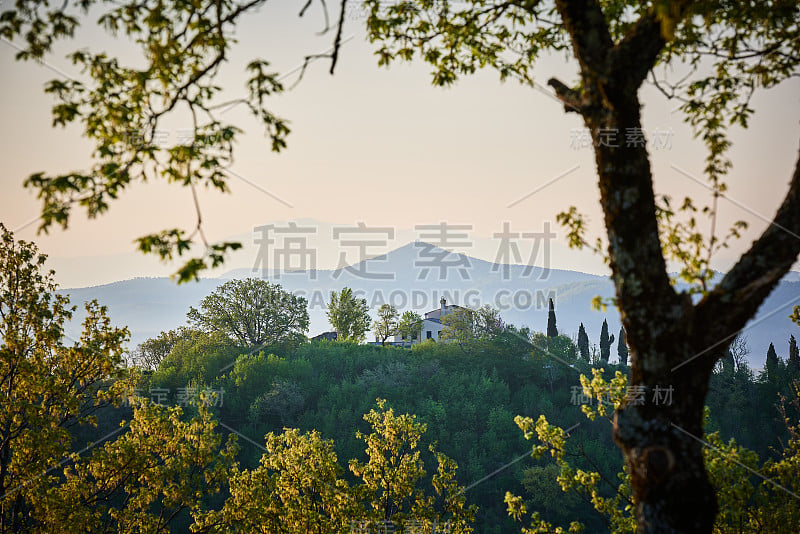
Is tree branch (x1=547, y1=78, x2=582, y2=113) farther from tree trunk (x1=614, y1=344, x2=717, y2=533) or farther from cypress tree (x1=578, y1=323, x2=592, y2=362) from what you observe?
cypress tree (x1=578, y1=323, x2=592, y2=362)

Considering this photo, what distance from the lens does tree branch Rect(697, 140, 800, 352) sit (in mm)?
3158

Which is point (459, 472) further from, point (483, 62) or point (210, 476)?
point (483, 62)

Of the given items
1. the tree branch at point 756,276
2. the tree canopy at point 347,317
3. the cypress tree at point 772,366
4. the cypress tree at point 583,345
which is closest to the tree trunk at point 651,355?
the tree branch at point 756,276

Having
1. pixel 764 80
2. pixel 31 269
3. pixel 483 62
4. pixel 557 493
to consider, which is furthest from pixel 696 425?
pixel 557 493

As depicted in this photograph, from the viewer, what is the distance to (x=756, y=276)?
3189 millimetres

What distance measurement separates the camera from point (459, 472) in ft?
112

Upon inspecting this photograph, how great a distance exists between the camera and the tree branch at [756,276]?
10.4ft

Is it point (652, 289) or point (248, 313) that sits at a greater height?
point (248, 313)

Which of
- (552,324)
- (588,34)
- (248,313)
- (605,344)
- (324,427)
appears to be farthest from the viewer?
(605,344)

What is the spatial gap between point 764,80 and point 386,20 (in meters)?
3.04

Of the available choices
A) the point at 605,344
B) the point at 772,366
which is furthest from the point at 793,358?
the point at 605,344

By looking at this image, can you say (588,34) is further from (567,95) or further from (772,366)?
(772,366)

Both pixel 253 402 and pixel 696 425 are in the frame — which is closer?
pixel 696 425

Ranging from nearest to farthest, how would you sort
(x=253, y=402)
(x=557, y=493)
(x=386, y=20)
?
1. (x=386, y=20)
2. (x=557, y=493)
3. (x=253, y=402)
